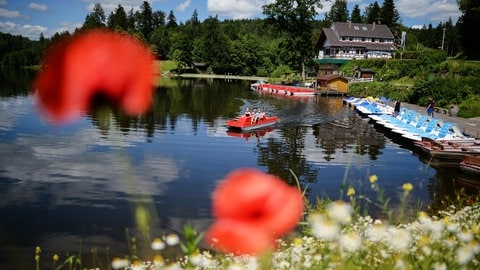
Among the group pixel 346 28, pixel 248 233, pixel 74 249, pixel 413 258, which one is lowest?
pixel 74 249

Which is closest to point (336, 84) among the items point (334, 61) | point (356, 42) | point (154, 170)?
point (334, 61)

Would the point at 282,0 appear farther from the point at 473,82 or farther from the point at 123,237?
the point at 123,237

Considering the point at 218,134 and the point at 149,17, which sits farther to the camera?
the point at 149,17

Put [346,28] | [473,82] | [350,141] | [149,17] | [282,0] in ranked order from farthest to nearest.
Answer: [149,17], [346,28], [282,0], [473,82], [350,141]

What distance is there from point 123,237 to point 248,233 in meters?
11.8

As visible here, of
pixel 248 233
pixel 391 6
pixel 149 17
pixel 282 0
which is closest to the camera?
pixel 248 233

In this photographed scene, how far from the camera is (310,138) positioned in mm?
29156

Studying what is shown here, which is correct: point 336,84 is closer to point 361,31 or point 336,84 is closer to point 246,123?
point 361,31

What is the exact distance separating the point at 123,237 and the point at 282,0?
69426mm

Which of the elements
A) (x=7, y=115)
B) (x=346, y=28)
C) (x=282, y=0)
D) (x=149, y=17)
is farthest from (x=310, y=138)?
(x=149, y=17)

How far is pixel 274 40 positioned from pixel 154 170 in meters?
117

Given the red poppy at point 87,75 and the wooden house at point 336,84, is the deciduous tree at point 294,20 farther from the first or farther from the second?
the red poppy at point 87,75

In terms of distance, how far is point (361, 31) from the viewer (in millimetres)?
99688

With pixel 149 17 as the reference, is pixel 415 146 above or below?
below
